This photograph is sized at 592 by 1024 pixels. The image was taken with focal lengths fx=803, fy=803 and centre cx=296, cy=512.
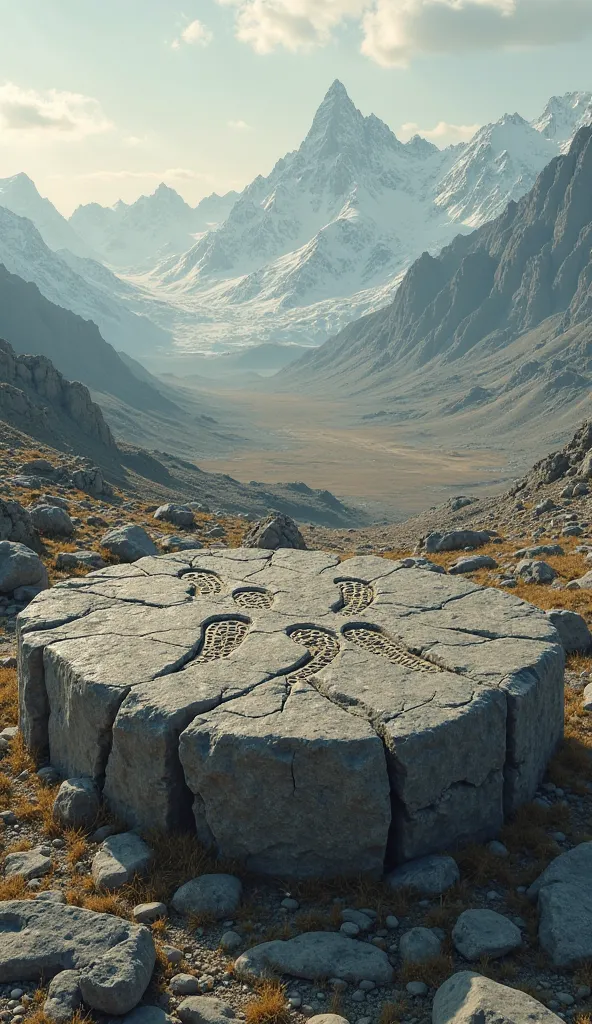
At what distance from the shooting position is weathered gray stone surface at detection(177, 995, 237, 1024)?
6586mm

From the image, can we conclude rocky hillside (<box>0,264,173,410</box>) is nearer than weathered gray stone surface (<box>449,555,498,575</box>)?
No

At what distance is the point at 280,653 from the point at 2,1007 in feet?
16.2

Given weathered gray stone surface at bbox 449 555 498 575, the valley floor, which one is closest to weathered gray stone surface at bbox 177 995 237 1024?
weathered gray stone surface at bbox 449 555 498 575

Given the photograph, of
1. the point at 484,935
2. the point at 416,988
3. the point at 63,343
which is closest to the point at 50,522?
the point at 484,935

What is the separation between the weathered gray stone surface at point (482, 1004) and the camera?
6.14m

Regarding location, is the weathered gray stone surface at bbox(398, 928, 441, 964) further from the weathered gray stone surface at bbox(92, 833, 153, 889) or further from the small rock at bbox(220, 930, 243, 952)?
the weathered gray stone surface at bbox(92, 833, 153, 889)

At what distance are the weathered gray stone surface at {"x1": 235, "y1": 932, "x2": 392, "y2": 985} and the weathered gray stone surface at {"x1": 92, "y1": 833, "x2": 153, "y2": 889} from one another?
1682 mm

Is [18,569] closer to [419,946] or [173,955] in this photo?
[173,955]

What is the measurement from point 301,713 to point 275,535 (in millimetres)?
19029

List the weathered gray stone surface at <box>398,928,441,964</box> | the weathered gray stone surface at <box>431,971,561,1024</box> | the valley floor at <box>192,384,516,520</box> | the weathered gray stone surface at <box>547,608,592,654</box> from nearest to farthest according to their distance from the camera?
1. the weathered gray stone surface at <box>431,971,561,1024</box>
2. the weathered gray stone surface at <box>398,928,441,964</box>
3. the weathered gray stone surface at <box>547,608,592,654</box>
4. the valley floor at <box>192,384,516,520</box>

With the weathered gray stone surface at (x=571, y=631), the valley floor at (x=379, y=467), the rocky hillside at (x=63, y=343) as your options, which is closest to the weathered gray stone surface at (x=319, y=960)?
the weathered gray stone surface at (x=571, y=631)

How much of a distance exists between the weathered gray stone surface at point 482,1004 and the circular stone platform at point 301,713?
6.32ft

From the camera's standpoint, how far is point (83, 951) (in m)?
6.92

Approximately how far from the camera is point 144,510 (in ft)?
116
